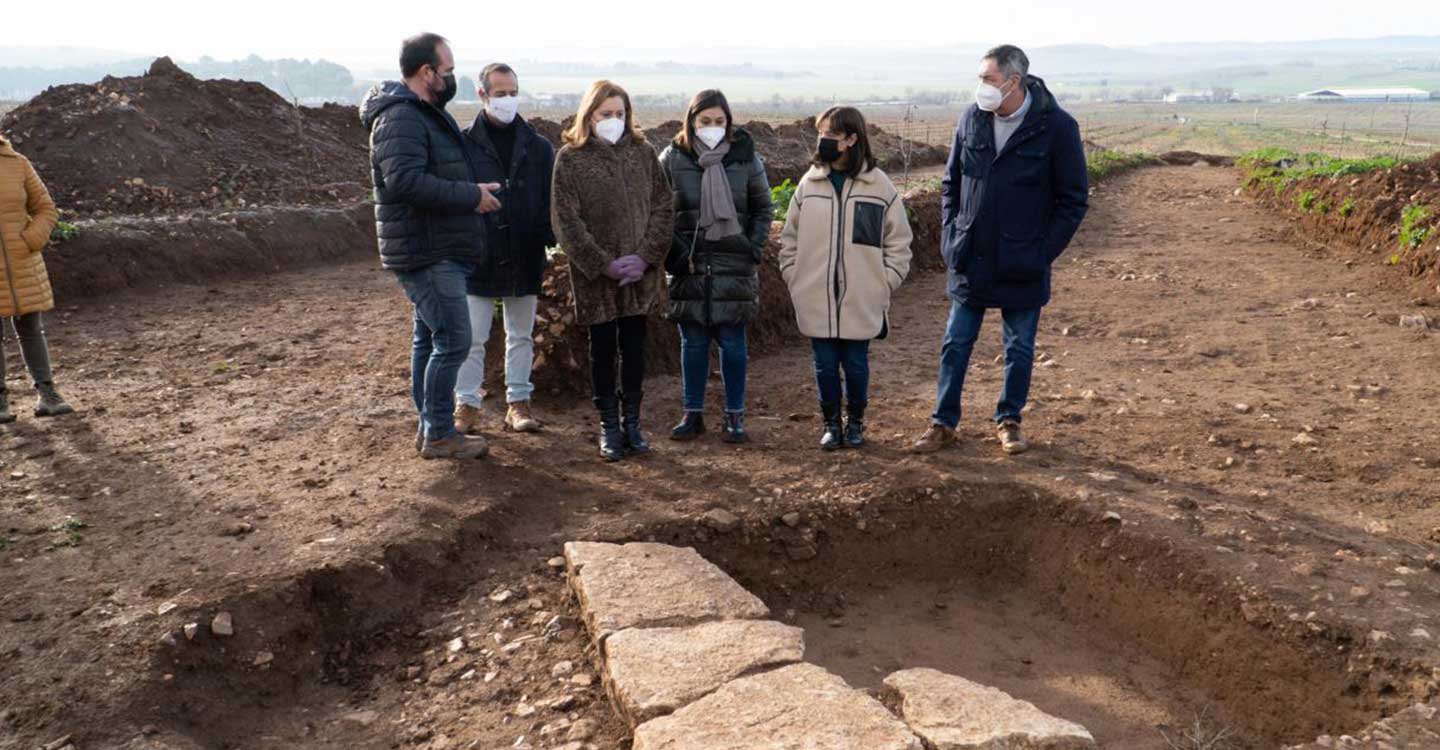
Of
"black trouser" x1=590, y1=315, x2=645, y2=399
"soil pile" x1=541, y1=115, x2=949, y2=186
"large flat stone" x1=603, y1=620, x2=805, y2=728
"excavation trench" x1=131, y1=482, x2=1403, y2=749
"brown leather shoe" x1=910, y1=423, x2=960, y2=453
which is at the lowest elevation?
"excavation trench" x1=131, y1=482, x2=1403, y2=749

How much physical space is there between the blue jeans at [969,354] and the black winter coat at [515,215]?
2.18m

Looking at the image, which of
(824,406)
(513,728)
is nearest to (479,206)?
(824,406)

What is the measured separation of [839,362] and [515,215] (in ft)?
6.03

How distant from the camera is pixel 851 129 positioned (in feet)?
16.0

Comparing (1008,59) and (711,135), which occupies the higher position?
(1008,59)

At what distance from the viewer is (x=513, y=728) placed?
10.8 ft

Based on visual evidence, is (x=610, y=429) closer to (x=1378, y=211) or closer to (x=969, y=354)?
(x=969, y=354)

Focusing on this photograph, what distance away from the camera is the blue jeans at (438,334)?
188 inches

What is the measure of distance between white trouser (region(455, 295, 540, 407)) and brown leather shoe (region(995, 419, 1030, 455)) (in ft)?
8.46

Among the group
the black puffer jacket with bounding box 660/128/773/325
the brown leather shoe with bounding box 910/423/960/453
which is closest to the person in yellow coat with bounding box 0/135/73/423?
the black puffer jacket with bounding box 660/128/773/325

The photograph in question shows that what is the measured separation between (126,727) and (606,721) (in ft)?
4.91

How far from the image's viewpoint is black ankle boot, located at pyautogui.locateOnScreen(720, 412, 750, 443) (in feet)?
18.0

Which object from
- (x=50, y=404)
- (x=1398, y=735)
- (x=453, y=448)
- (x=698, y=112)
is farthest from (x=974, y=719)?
(x=50, y=404)

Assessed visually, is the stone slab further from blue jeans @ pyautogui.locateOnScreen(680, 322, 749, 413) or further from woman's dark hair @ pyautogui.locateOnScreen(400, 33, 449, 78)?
woman's dark hair @ pyautogui.locateOnScreen(400, 33, 449, 78)
